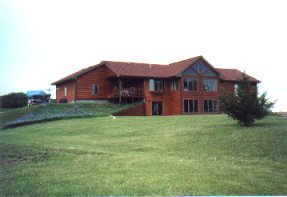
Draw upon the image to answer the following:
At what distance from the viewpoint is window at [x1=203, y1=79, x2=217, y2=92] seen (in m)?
47.5

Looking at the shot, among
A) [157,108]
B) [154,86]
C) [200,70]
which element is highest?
[200,70]

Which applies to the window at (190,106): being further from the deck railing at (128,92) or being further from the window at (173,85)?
the deck railing at (128,92)

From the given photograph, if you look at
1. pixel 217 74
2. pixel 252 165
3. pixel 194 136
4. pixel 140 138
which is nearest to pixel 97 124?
pixel 140 138

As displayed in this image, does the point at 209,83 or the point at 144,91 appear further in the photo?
the point at 209,83

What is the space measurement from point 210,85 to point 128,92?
1067 cm

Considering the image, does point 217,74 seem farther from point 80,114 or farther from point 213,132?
point 213,132

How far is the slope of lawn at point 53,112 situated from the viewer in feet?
118

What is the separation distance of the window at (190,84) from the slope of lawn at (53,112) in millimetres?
7850

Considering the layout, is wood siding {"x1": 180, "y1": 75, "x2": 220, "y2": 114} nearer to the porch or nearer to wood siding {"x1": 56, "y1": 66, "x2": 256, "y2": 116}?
wood siding {"x1": 56, "y1": 66, "x2": 256, "y2": 116}

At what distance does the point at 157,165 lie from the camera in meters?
13.0

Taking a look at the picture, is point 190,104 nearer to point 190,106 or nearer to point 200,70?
point 190,106

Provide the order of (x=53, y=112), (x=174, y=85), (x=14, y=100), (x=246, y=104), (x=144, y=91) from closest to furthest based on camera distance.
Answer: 1. (x=246, y=104)
2. (x=53, y=112)
3. (x=144, y=91)
4. (x=174, y=85)
5. (x=14, y=100)

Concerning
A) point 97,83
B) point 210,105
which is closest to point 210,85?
point 210,105

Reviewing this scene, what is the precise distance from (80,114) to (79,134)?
42.2 feet
